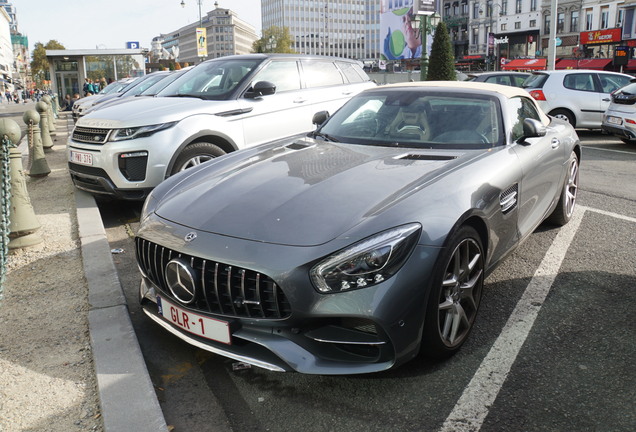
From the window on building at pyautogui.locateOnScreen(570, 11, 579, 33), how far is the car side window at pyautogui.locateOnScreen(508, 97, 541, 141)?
6330cm

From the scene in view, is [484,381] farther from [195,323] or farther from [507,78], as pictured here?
[507,78]

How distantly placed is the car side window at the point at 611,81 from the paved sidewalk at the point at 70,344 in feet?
39.6

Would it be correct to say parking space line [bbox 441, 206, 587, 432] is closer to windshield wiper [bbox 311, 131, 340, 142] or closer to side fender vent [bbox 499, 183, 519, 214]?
side fender vent [bbox 499, 183, 519, 214]

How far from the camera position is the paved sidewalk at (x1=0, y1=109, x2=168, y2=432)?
2520 millimetres

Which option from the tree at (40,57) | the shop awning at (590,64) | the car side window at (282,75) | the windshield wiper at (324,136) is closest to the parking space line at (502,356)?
the windshield wiper at (324,136)

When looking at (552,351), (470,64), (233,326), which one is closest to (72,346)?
(233,326)

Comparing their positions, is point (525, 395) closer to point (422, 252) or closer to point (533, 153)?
point (422, 252)

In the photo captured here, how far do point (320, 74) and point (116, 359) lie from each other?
570 cm

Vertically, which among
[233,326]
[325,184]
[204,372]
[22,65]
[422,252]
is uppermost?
[22,65]

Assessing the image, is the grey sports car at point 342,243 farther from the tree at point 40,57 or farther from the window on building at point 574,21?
the tree at point 40,57

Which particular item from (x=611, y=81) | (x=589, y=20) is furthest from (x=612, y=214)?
(x=589, y=20)

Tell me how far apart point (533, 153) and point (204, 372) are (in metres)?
2.76

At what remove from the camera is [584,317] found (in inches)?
139

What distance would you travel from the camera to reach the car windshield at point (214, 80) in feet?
22.4
